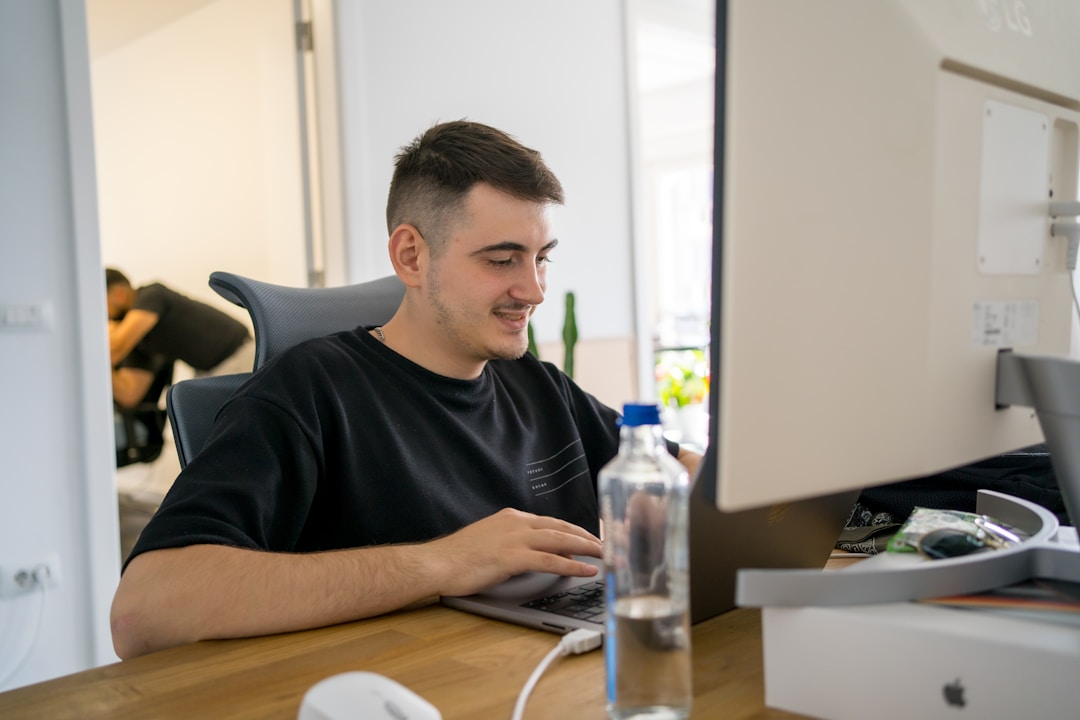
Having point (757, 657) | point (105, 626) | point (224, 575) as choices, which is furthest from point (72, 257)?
point (757, 657)

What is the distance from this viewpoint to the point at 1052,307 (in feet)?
2.68

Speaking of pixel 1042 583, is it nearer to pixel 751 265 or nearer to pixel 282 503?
pixel 751 265

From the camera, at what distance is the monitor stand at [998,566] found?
66cm

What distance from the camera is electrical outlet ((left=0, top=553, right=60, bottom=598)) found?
2461mm

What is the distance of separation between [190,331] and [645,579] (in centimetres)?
356

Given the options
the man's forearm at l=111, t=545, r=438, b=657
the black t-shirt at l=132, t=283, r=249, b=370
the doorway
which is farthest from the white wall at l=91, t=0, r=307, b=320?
the man's forearm at l=111, t=545, r=438, b=657

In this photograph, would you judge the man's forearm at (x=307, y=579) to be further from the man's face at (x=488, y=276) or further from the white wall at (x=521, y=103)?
the white wall at (x=521, y=103)

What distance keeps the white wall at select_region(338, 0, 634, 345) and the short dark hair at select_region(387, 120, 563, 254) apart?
1734 millimetres

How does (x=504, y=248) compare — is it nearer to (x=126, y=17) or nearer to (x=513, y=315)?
(x=513, y=315)

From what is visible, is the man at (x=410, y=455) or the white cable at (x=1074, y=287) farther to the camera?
the man at (x=410, y=455)

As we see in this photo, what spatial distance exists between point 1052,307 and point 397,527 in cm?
86

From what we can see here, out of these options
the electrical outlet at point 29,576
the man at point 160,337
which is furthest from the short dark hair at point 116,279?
the electrical outlet at point 29,576

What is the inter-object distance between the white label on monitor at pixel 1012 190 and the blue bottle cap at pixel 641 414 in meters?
0.30

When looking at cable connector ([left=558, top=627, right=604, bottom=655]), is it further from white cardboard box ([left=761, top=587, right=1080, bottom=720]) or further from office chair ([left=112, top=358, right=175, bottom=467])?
office chair ([left=112, top=358, right=175, bottom=467])
